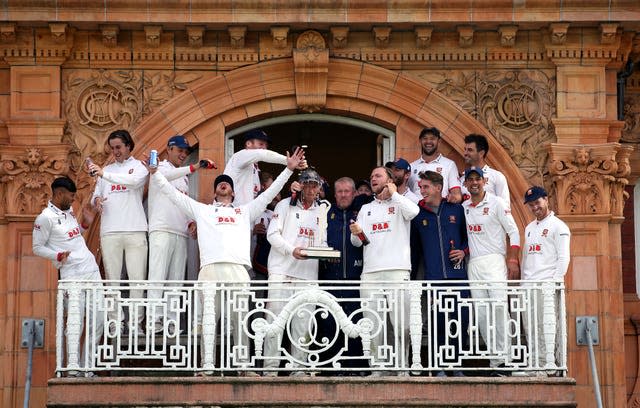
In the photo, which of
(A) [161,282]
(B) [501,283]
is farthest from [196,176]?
(B) [501,283]

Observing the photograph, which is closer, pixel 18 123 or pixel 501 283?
pixel 501 283

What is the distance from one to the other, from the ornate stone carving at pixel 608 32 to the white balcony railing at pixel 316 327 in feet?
11.2

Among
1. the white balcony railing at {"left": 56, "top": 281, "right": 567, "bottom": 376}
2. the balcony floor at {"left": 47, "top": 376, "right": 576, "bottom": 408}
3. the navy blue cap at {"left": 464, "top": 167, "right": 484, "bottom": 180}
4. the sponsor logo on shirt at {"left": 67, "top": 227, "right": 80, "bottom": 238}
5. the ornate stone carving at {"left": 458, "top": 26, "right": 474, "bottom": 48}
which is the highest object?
the ornate stone carving at {"left": 458, "top": 26, "right": 474, "bottom": 48}

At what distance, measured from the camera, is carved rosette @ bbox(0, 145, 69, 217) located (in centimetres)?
2222

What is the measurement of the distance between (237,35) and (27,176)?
2.93 m

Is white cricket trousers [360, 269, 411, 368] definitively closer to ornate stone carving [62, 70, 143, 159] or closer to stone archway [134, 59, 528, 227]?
stone archway [134, 59, 528, 227]

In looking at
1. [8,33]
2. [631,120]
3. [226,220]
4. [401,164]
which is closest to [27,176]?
[8,33]

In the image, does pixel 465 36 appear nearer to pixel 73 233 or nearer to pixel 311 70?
pixel 311 70

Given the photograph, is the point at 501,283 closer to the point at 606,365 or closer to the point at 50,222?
the point at 606,365

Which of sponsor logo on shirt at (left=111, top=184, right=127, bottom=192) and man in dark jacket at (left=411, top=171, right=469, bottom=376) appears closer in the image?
man in dark jacket at (left=411, top=171, right=469, bottom=376)

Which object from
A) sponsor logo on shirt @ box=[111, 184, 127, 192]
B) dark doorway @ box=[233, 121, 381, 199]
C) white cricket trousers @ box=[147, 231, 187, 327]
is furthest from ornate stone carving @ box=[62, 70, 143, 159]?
dark doorway @ box=[233, 121, 381, 199]

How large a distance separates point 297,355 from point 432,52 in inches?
170

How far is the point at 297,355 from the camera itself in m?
20.7

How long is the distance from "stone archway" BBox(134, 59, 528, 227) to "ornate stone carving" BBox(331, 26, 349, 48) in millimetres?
192
